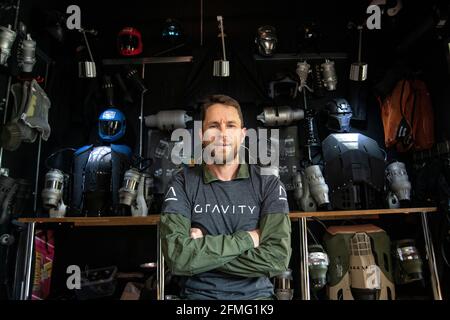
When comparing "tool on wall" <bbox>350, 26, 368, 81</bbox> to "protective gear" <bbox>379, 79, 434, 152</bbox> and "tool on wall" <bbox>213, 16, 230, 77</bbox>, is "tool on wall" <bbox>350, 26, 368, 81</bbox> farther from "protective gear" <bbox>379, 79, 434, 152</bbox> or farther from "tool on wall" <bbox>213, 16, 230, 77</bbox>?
"tool on wall" <bbox>213, 16, 230, 77</bbox>

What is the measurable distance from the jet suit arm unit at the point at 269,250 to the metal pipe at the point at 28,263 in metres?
2.06

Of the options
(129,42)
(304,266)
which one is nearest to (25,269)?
(304,266)

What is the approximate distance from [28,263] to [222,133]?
2179 millimetres

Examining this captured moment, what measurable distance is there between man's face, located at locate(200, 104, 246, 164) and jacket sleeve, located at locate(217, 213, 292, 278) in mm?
328

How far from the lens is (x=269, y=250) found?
137 cm

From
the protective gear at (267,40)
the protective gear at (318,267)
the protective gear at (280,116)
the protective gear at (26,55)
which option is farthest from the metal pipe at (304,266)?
the protective gear at (26,55)

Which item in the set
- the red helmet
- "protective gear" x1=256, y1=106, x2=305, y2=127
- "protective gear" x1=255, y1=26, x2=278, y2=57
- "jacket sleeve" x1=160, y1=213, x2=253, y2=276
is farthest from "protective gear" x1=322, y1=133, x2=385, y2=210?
the red helmet

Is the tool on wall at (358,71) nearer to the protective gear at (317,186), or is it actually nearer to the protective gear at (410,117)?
the protective gear at (410,117)

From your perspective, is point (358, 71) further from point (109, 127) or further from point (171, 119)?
point (109, 127)

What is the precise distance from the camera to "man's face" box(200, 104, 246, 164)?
146 centimetres

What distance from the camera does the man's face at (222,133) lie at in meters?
1.46
